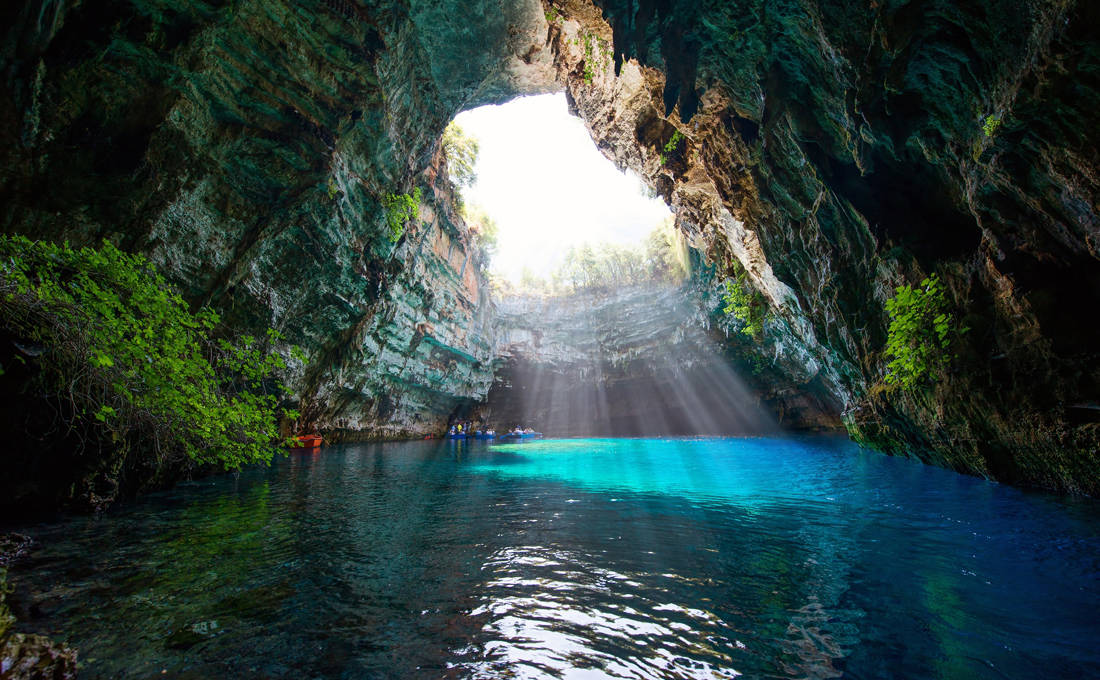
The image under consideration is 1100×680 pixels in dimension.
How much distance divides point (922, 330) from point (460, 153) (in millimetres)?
23434

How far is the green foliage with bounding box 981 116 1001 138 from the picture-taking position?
473cm

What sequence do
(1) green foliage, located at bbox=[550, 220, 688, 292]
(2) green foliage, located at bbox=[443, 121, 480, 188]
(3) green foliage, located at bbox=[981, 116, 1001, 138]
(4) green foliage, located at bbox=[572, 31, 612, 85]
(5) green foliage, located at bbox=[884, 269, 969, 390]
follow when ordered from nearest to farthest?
(3) green foliage, located at bbox=[981, 116, 1001, 138]
(5) green foliage, located at bbox=[884, 269, 969, 390]
(4) green foliage, located at bbox=[572, 31, 612, 85]
(2) green foliage, located at bbox=[443, 121, 480, 188]
(1) green foliage, located at bbox=[550, 220, 688, 292]

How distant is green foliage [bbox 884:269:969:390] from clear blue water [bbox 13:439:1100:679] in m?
2.37

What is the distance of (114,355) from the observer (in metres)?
5.14

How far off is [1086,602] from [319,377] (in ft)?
65.0

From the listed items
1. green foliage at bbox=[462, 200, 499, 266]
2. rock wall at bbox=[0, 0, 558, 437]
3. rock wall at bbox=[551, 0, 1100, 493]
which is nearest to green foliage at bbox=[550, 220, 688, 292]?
green foliage at bbox=[462, 200, 499, 266]

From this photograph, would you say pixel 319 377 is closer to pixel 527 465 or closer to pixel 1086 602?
pixel 527 465

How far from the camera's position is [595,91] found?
1462 cm

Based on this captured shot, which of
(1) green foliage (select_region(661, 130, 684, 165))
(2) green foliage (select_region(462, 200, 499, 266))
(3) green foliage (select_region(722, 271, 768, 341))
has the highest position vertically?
(2) green foliage (select_region(462, 200, 499, 266))

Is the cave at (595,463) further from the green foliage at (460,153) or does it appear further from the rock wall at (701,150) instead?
the green foliage at (460,153)

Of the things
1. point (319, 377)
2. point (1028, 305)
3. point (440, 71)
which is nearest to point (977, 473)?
point (1028, 305)

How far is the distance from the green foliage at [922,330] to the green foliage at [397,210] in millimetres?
14696

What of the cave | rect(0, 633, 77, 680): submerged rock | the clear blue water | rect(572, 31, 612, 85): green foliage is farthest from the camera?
rect(572, 31, 612, 85): green foliage

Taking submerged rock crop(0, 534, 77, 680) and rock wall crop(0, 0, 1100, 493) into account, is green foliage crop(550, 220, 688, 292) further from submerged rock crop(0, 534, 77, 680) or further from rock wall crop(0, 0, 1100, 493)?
submerged rock crop(0, 534, 77, 680)
